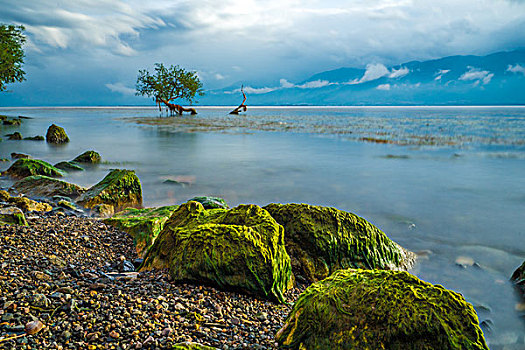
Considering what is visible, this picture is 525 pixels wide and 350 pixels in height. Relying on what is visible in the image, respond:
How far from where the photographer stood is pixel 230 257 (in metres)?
4.15

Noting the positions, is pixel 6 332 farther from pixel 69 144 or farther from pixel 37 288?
pixel 69 144

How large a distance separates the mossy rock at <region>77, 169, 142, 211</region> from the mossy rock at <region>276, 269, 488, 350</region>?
738 cm

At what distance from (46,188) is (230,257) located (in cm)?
828

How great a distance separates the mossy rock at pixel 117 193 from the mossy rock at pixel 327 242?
17.1ft

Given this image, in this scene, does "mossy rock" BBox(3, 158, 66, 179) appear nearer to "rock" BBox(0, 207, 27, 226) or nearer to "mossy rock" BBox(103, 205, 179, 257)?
"mossy rock" BBox(103, 205, 179, 257)

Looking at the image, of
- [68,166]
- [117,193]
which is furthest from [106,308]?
[68,166]

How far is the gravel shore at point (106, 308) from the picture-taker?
9.48 feet

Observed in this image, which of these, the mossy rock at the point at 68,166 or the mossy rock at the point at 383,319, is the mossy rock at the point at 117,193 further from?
the mossy rock at the point at 383,319

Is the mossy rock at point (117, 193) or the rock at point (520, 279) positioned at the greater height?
the mossy rock at point (117, 193)

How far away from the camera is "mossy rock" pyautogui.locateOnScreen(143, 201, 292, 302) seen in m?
4.09

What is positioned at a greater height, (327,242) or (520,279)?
(327,242)

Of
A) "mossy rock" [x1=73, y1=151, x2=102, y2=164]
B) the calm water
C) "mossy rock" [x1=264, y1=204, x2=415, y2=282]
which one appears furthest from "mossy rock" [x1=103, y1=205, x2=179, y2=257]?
"mossy rock" [x1=73, y1=151, x2=102, y2=164]

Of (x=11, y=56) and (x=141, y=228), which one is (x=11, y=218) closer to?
(x=141, y=228)

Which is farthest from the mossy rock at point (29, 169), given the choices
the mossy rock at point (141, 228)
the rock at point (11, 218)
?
the rock at point (11, 218)
